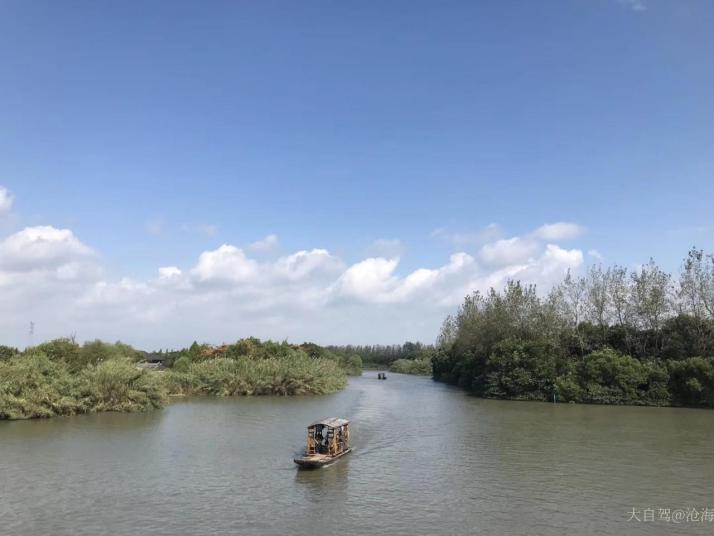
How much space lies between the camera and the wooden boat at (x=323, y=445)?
2303cm

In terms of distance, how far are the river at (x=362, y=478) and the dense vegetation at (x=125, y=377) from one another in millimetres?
1986

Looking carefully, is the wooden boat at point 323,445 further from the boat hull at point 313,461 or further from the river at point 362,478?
the river at point 362,478

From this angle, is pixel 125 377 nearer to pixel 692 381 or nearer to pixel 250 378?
pixel 250 378

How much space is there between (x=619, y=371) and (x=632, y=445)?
22.2m

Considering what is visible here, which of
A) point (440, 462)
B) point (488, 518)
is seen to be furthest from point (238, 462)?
point (488, 518)

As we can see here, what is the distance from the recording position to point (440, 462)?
25156 mm

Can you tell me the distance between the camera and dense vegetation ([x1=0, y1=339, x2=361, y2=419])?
3712 cm

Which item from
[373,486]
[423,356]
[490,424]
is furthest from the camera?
[423,356]

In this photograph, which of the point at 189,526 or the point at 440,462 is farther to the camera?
A: the point at 440,462

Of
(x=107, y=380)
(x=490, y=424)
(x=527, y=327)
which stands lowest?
(x=490, y=424)

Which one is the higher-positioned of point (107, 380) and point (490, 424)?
point (107, 380)

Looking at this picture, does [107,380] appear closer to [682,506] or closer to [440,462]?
[440,462]

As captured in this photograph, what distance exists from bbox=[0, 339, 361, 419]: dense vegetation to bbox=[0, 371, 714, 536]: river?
1.99 m

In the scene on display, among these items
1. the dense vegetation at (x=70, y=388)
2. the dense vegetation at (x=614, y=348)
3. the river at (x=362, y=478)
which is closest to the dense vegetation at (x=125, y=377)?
the dense vegetation at (x=70, y=388)
